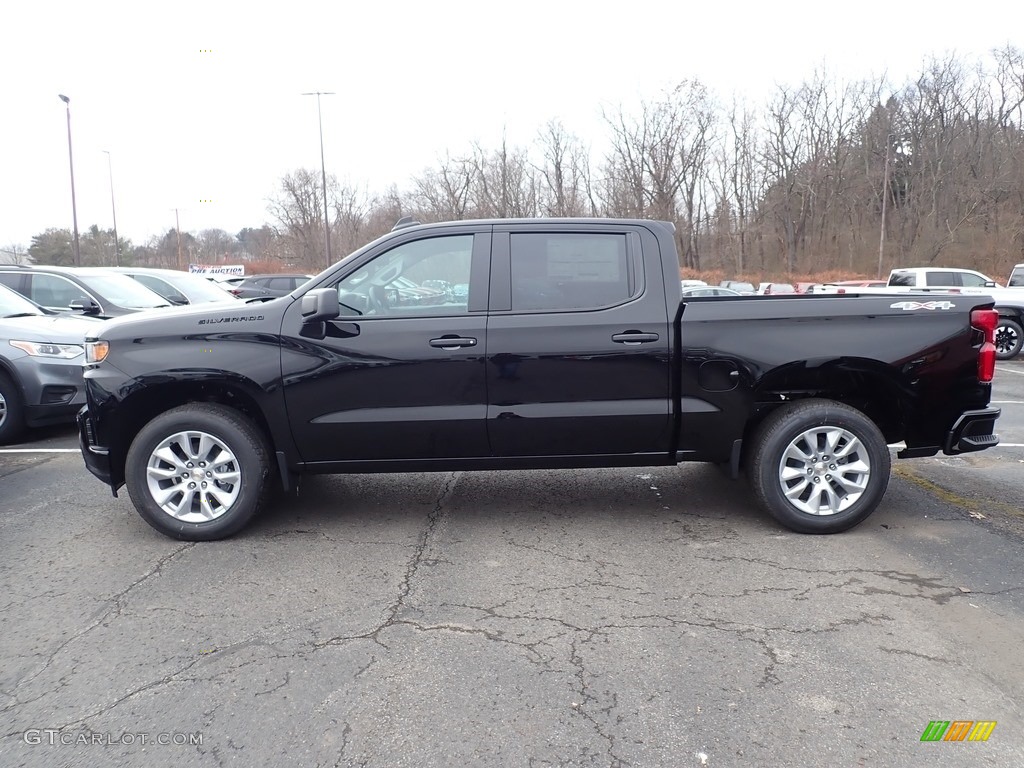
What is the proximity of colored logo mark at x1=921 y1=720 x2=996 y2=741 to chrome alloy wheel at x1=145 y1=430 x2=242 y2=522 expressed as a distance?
3746 millimetres

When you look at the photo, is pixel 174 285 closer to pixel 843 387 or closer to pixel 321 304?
pixel 321 304

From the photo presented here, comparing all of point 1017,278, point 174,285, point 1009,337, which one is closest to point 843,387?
point 174,285

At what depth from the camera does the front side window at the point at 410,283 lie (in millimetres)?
4680

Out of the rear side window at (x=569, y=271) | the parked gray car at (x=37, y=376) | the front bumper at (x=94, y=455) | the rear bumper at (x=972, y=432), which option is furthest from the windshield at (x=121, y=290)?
the rear bumper at (x=972, y=432)

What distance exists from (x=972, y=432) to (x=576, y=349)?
2.54 m

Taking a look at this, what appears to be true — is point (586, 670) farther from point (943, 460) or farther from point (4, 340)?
point (4, 340)

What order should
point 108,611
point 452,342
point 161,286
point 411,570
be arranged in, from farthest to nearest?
point 161,286
point 452,342
point 411,570
point 108,611

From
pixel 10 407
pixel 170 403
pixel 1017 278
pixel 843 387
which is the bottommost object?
pixel 10 407

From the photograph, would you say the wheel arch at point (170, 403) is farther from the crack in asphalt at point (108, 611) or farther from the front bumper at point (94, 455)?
the crack in asphalt at point (108, 611)

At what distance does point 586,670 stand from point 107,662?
2051 millimetres

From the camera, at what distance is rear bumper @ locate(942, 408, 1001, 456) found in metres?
4.71

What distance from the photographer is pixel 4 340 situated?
24.7ft

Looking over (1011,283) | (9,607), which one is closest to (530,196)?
(1011,283)

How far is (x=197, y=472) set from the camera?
468cm
